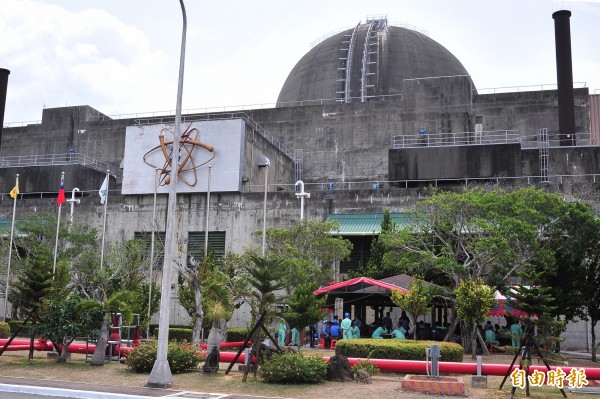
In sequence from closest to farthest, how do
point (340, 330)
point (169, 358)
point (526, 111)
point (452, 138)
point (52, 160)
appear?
1. point (169, 358)
2. point (340, 330)
3. point (452, 138)
4. point (526, 111)
5. point (52, 160)

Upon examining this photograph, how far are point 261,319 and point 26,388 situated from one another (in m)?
6.43

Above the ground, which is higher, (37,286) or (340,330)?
(37,286)

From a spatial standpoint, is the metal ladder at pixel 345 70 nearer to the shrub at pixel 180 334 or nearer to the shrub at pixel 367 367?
the shrub at pixel 180 334

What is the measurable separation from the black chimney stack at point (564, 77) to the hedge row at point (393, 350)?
108ft

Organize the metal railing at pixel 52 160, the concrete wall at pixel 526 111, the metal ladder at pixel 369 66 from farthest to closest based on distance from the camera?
the metal railing at pixel 52 160 → the metal ladder at pixel 369 66 → the concrete wall at pixel 526 111

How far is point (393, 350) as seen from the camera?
2219 cm

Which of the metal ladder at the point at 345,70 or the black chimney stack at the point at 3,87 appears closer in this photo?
the black chimney stack at the point at 3,87

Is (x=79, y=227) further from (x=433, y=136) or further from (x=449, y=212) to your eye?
(x=433, y=136)

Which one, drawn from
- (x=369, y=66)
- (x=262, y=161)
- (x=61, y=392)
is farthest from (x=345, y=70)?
(x=61, y=392)

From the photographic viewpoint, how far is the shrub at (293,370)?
18.2 m

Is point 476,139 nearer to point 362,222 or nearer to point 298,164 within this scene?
point 298,164

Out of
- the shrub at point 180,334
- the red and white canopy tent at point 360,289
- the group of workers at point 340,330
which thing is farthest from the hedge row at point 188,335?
the red and white canopy tent at point 360,289

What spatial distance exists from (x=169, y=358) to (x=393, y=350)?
7.42 metres
